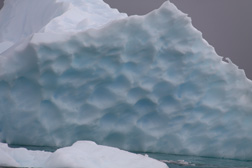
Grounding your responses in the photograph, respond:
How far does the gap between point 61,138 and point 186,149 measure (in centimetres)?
141

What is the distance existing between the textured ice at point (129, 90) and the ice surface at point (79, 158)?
1.12 m

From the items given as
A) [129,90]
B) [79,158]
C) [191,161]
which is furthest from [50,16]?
[79,158]

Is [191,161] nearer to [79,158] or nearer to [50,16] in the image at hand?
[79,158]

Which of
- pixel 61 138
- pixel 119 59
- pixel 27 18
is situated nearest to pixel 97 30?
pixel 119 59

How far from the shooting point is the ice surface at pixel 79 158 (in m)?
3.01

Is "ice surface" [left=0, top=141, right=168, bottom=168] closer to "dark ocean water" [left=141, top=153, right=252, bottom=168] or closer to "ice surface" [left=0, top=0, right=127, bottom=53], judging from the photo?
"dark ocean water" [left=141, top=153, right=252, bottom=168]

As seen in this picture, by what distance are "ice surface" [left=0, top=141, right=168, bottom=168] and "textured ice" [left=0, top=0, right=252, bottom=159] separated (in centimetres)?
112

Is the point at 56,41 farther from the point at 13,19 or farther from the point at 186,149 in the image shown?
the point at 13,19

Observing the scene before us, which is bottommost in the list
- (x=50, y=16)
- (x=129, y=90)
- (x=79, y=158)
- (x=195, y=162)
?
(x=79, y=158)

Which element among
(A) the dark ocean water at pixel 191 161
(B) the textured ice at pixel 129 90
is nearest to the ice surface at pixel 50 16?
(B) the textured ice at pixel 129 90

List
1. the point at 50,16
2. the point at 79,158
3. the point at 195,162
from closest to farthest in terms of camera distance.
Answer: the point at 79,158 < the point at 195,162 < the point at 50,16

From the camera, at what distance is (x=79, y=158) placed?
305 centimetres

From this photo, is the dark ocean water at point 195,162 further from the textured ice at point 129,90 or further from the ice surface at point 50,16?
the ice surface at point 50,16

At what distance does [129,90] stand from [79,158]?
1681 mm
